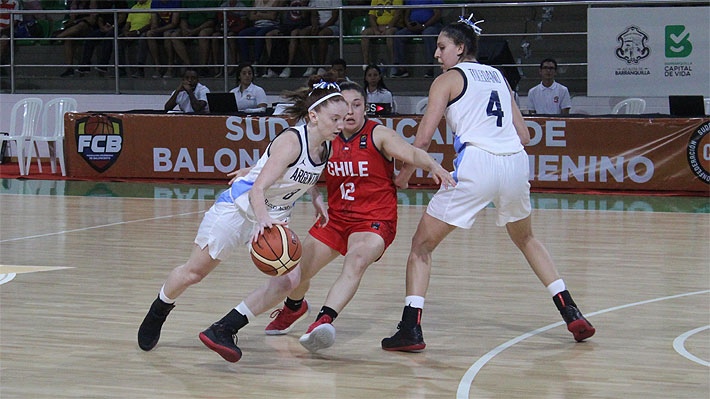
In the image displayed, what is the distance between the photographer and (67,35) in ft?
58.5

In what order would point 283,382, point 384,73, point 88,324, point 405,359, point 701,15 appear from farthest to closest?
1. point 384,73
2. point 701,15
3. point 88,324
4. point 405,359
5. point 283,382

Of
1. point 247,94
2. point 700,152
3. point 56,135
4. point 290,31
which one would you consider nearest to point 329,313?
point 700,152

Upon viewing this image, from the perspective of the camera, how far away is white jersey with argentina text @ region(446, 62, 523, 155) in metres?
5.25

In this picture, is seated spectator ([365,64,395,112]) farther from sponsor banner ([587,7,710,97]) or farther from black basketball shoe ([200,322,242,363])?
black basketball shoe ([200,322,242,363])

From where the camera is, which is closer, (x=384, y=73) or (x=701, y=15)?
(x=701, y=15)

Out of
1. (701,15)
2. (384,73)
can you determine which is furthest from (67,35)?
(701,15)

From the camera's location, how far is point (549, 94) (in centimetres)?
1359

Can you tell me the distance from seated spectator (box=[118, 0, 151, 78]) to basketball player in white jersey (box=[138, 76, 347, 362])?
12.8 m

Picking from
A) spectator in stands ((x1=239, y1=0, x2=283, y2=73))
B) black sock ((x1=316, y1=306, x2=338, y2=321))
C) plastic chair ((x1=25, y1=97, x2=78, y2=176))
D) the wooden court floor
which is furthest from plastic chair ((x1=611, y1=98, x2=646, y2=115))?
black sock ((x1=316, y1=306, x2=338, y2=321))

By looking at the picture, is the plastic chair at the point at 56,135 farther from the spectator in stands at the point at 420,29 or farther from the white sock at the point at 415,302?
the white sock at the point at 415,302

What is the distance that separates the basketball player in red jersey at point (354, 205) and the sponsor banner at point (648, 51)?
8946mm

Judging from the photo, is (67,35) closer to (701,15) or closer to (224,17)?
(224,17)

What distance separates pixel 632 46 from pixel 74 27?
9.78m

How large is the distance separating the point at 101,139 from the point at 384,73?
4619 mm
